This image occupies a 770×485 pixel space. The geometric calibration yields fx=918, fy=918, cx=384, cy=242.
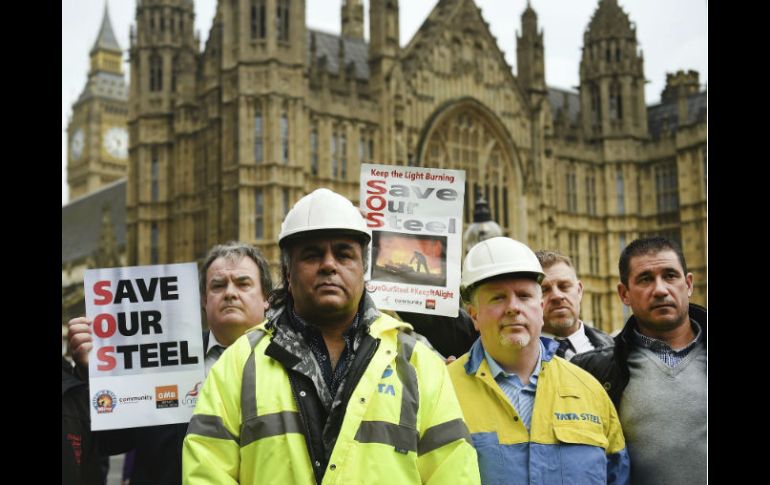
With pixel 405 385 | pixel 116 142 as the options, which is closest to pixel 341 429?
pixel 405 385

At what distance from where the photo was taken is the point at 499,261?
4.45 m

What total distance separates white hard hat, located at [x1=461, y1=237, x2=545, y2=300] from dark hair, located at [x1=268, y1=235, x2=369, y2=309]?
0.58m

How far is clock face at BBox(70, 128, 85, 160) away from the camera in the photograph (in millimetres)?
94688

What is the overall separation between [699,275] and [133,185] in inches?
931

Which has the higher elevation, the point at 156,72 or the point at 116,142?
the point at 116,142

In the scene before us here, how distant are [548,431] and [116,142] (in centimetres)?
9526

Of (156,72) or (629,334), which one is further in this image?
(156,72)

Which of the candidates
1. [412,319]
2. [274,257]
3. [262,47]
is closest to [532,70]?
[262,47]

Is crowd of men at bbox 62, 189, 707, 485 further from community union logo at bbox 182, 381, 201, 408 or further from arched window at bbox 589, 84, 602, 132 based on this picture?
arched window at bbox 589, 84, 602, 132

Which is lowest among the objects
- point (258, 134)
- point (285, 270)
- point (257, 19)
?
point (285, 270)

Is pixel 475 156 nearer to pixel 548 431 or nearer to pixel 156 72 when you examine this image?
pixel 156 72

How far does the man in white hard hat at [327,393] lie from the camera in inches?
149

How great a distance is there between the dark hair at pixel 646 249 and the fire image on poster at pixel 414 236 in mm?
1303

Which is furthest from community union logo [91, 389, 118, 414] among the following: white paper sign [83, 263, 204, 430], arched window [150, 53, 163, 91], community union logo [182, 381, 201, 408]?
arched window [150, 53, 163, 91]
